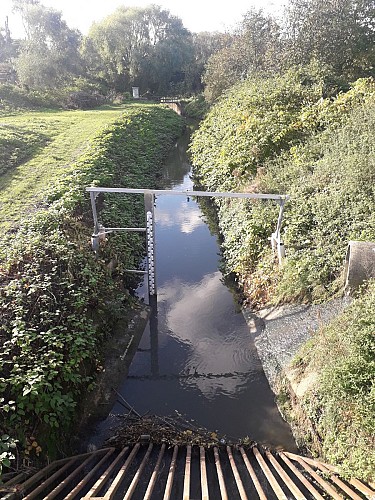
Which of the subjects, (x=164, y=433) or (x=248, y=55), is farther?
(x=248, y=55)

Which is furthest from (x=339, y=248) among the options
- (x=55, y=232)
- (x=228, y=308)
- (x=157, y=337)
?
(x=55, y=232)

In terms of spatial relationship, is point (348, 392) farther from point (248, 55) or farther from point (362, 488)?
point (248, 55)

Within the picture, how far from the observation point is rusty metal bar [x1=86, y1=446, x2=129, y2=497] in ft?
17.3

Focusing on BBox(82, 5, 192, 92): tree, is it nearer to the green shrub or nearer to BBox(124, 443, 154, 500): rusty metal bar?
the green shrub

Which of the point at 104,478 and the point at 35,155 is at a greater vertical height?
the point at 35,155

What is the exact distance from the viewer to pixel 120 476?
5.72 meters

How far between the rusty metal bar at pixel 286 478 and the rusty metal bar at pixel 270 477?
0.14m

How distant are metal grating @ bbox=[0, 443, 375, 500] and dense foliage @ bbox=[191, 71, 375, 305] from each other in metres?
4.17

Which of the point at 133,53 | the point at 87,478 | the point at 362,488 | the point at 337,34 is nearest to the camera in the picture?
the point at 362,488

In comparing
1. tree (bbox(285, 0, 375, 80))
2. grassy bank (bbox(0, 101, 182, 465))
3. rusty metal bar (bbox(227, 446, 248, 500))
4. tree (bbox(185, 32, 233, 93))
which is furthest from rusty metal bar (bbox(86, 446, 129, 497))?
tree (bbox(185, 32, 233, 93))

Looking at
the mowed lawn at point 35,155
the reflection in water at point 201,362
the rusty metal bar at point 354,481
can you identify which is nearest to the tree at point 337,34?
the mowed lawn at point 35,155

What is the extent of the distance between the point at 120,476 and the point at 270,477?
2279 mm

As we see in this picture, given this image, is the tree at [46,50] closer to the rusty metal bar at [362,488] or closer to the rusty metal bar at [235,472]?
the rusty metal bar at [235,472]

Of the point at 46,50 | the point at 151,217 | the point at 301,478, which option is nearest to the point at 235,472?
the point at 301,478
